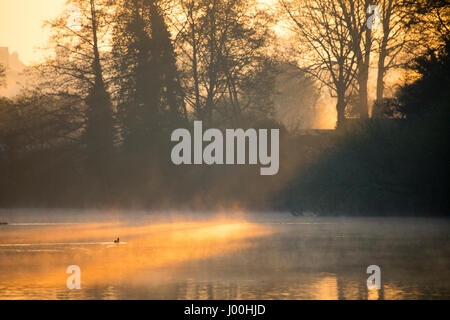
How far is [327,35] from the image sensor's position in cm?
4366

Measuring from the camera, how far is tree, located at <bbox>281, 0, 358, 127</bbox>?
43.6 meters

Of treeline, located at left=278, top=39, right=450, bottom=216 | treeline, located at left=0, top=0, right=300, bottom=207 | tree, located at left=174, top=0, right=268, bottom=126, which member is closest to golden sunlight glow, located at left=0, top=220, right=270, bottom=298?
treeline, located at left=278, top=39, right=450, bottom=216

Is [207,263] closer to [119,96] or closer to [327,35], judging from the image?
[119,96]

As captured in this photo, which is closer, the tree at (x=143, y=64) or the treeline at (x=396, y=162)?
the treeline at (x=396, y=162)

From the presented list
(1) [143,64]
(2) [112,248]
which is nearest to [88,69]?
(1) [143,64]

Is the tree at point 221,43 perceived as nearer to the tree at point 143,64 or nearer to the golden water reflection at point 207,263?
the tree at point 143,64

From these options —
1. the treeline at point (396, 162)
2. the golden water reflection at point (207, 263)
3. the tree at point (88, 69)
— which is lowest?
the golden water reflection at point (207, 263)

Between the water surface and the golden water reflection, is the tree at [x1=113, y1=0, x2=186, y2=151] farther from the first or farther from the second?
the golden water reflection

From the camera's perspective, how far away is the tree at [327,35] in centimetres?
4362

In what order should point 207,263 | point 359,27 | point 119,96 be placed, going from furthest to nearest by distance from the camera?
point 359,27 < point 119,96 < point 207,263

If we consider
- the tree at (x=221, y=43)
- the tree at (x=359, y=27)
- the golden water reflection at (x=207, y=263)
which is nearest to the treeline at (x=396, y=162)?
the golden water reflection at (x=207, y=263)

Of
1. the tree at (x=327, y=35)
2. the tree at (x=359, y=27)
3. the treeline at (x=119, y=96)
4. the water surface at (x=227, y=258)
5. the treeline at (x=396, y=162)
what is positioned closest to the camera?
the water surface at (x=227, y=258)

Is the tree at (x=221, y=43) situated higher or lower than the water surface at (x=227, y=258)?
higher
